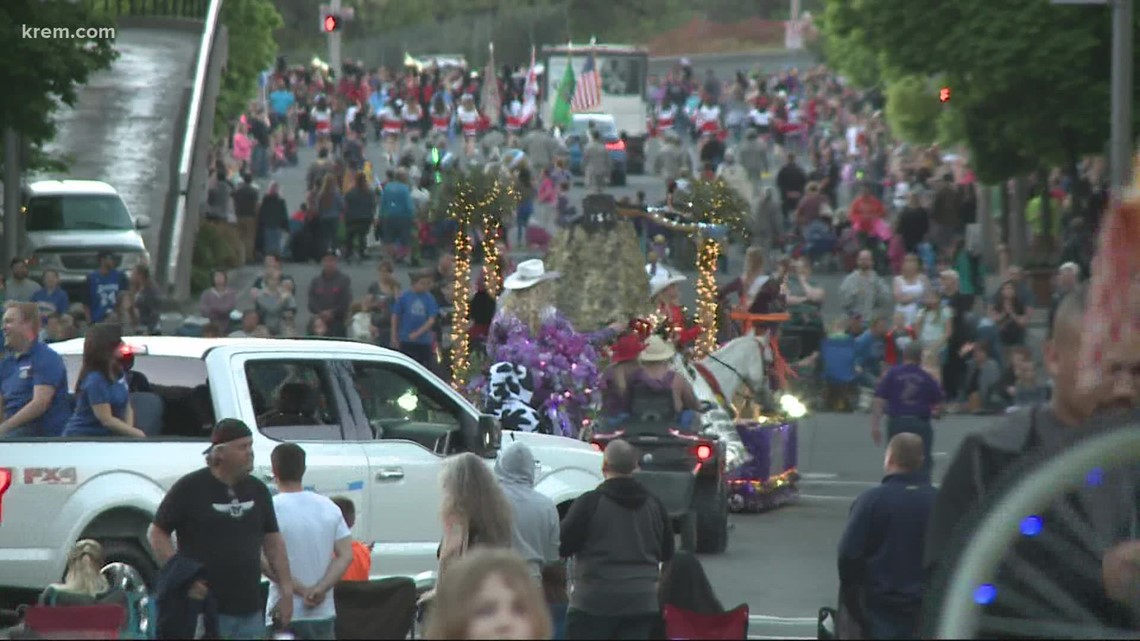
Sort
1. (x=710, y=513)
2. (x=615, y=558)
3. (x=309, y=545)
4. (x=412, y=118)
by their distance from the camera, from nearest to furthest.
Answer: (x=615, y=558) < (x=309, y=545) < (x=710, y=513) < (x=412, y=118)

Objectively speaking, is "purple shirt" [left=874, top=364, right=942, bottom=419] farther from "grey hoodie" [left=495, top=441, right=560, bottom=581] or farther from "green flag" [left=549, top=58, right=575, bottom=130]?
"green flag" [left=549, top=58, right=575, bottom=130]

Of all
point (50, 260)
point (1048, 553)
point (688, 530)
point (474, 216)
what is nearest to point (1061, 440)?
point (1048, 553)

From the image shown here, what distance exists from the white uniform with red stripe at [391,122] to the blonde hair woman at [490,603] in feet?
151

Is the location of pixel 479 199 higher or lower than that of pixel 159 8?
lower

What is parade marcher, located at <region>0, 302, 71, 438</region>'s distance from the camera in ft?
42.5

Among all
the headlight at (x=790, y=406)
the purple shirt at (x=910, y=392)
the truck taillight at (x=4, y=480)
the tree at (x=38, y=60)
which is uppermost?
the tree at (x=38, y=60)

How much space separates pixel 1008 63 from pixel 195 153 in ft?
42.9

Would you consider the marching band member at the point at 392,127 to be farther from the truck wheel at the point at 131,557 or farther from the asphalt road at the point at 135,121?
the truck wheel at the point at 131,557

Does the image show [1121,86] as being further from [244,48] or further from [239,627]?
[244,48]

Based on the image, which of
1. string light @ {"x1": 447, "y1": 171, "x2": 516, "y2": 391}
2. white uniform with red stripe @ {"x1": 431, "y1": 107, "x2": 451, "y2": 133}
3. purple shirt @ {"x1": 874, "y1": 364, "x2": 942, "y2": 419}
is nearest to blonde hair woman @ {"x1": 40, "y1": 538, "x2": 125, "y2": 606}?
purple shirt @ {"x1": 874, "y1": 364, "x2": 942, "y2": 419}

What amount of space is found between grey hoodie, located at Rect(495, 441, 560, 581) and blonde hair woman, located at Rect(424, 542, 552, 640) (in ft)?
18.5

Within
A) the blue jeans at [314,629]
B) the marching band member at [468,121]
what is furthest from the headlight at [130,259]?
the blue jeans at [314,629]

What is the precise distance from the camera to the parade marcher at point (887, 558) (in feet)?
32.7

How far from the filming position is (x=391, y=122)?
5175 centimetres
